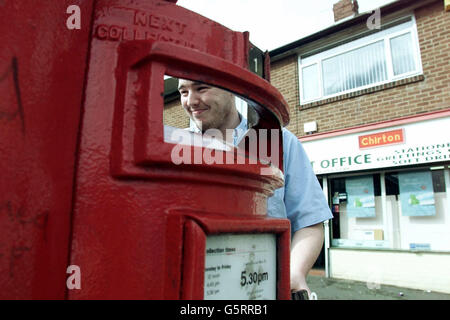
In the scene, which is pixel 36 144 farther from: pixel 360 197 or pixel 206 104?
pixel 360 197

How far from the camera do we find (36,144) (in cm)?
68

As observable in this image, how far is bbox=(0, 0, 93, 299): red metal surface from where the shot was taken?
2.10 feet

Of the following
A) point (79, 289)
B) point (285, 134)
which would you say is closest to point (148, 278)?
point (79, 289)

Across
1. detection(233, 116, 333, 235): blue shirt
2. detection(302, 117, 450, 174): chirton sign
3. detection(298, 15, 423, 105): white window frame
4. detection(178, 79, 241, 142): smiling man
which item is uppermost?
detection(298, 15, 423, 105): white window frame

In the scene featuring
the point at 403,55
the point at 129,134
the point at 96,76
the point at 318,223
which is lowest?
the point at 318,223

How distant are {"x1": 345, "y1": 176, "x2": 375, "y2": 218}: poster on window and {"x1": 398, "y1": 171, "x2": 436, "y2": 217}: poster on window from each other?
589 millimetres

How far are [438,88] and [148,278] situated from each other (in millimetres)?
7081

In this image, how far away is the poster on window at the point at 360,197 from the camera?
7.15m

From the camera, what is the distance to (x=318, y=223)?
5.33 ft

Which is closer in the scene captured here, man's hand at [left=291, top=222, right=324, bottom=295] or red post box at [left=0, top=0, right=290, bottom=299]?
red post box at [left=0, top=0, right=290, bottom=299]

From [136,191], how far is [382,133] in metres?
7.01

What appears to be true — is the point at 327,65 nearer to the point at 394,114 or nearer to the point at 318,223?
the point at 394,114

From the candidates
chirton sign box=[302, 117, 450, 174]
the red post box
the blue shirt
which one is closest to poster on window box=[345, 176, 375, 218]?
chirton sign box=[302, 117, 450, 174]

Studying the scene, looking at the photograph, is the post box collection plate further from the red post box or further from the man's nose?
the man's nose
